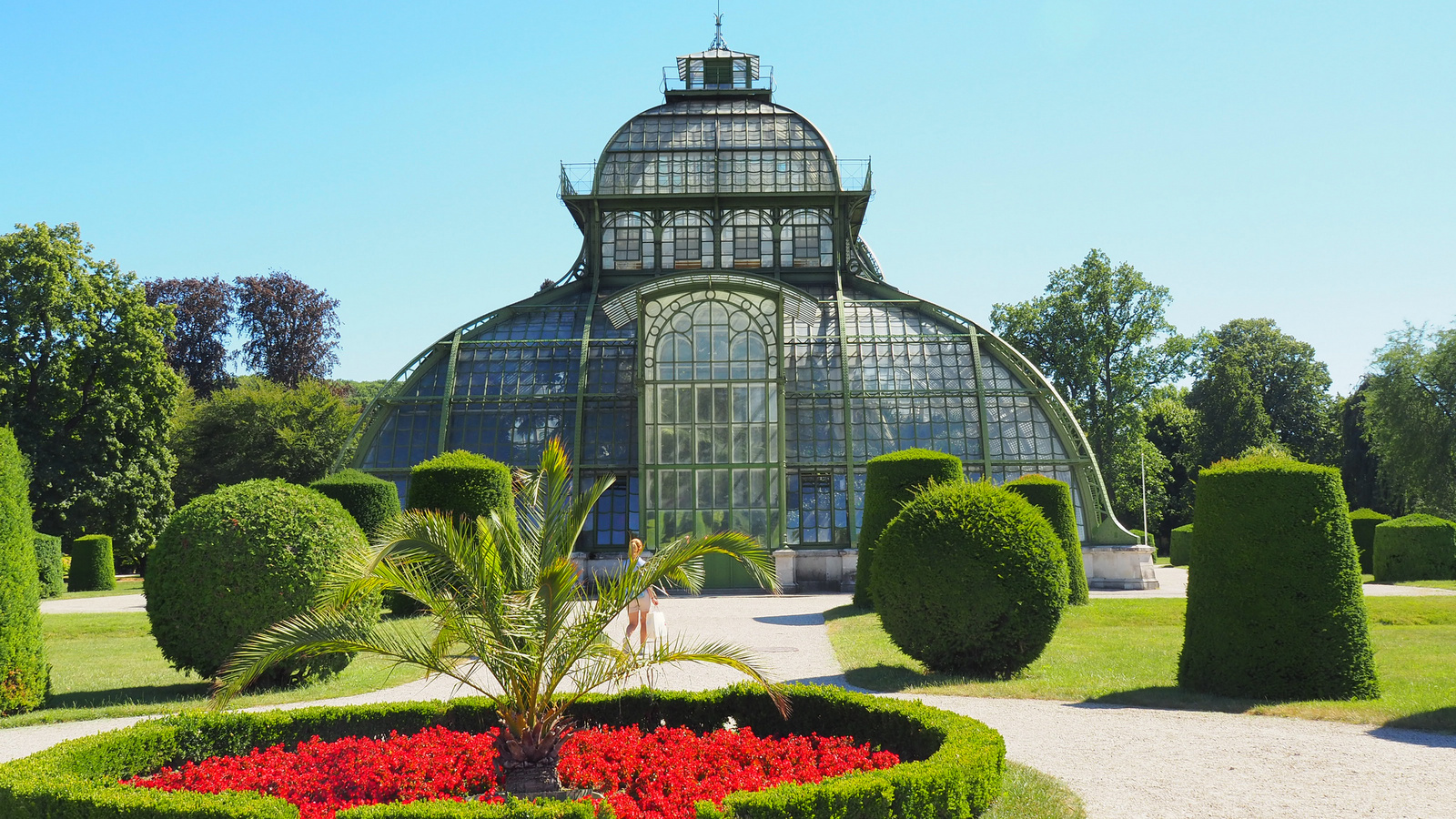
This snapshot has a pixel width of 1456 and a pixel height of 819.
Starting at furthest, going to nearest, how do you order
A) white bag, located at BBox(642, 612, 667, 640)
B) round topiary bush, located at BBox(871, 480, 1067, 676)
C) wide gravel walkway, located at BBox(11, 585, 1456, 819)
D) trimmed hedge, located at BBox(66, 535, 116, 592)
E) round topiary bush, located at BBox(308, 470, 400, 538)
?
trimmed hedge, located at BBox(66, 535, 116, 592) → round topiary bush, located at BBox(308, 470, 400, 538) → white bag, located at BBox(642, 612, 667, 640) → round topiary bush, located at BBox(871, 480, 1067, 676) → wide gravel walkway, located at BBox(11, 585, 1456, 819)

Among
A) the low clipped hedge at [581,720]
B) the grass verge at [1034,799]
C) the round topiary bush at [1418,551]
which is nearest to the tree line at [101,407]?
the low clipped hedge at [581,720]

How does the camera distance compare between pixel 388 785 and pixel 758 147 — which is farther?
pixel 758 147

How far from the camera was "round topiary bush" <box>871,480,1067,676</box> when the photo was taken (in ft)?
45.9

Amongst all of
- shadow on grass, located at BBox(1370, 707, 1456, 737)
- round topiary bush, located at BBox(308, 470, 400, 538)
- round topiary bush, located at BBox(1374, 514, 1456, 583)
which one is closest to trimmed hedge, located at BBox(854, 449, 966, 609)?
round topiary bush, located at BBox(308, 470, 400, 538)

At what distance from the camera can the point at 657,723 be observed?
9938 mm

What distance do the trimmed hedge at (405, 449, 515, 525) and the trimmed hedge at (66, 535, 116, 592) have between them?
21.7m

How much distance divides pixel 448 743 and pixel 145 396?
33832 millimetres

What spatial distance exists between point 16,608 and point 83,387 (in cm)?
2772

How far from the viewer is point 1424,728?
35.3 ft

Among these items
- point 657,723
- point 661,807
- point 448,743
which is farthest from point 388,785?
point 657,723

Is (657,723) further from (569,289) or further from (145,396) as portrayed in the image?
(145,396)

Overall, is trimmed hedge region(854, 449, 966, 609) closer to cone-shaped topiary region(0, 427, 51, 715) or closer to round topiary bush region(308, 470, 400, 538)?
round topiary bush region(308, 470, 400, 538)

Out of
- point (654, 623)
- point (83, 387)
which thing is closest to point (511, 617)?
point (654, 623)

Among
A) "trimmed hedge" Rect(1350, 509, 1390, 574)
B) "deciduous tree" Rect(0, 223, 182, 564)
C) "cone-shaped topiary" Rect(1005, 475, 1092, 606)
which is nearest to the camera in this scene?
"cone-shaped topiary" Rect(1005, 475, 1092, 606)
